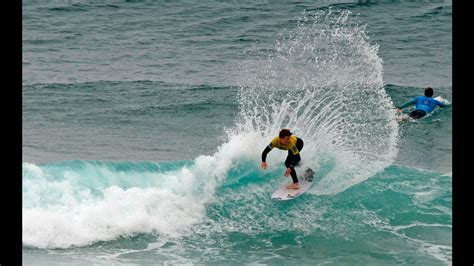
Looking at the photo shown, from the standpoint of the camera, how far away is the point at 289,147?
15180 mm

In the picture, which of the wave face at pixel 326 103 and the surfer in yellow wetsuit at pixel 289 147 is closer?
the surfer in yellow wetsuit at pixel 289 147

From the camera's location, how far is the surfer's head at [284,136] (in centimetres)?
1490

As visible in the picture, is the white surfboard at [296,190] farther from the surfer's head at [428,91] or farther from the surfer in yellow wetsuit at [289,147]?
the surfer's head at [428,91]

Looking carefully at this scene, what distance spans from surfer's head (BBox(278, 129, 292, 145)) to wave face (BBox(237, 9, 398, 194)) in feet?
5.28

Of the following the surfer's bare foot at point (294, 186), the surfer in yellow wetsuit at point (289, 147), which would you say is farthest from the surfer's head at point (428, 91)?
the surfer in yellow wetsuit at point (289, 147)

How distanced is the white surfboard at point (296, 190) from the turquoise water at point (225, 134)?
9.4 inches

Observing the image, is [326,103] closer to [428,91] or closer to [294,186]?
[428,91]

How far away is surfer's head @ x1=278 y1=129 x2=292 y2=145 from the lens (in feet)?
48.9

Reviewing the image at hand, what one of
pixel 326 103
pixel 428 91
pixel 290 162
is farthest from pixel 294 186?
pixel 326 103

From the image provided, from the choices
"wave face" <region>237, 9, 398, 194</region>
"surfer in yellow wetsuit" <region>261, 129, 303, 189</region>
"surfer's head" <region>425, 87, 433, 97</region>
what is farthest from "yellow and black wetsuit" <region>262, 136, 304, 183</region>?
"surfer's head" <region>425, 87, 433, 97</region>

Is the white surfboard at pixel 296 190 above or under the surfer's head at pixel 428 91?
under

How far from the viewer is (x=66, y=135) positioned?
2120 cm
